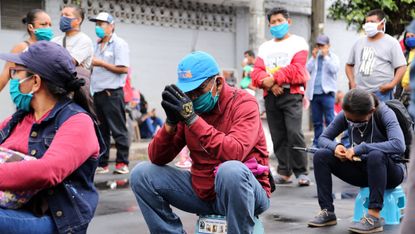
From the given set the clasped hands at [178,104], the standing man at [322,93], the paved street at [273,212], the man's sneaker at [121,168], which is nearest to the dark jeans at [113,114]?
the man's sneaker at [121,168]

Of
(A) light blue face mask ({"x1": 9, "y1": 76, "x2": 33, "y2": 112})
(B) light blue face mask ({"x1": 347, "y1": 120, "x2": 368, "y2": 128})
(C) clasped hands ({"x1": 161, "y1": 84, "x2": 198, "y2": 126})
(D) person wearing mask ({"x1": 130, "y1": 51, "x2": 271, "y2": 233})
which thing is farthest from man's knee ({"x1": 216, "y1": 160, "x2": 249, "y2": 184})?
(B) light blue face mask ({"x1": 347, "y1": 120, "x2": 368, "y2": 128})

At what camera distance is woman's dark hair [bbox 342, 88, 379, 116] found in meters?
5.19

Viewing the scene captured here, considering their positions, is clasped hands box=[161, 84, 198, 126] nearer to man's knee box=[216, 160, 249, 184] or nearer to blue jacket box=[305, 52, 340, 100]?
man's knee box=[216, 160, 249, 184]

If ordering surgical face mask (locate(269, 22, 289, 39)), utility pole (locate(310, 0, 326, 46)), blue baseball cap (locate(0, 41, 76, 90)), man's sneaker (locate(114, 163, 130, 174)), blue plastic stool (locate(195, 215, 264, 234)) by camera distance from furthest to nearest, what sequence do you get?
utility pole (locate(310, 0, 326, 46))
man's sneaker (locate(114, 163, 130, 174))
surgical face mask (locate(269, 22, 289, 39))
blue plastic stool (locate(195, 215, 264, 234))
blue baseball cap (locate(0, 41, 76, 90))

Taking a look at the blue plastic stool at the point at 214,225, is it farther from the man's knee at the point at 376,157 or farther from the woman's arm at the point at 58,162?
the man's knee at the point at 376,157

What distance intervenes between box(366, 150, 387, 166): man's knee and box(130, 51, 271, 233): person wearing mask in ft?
4.12

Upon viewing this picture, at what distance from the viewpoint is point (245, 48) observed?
15492mm

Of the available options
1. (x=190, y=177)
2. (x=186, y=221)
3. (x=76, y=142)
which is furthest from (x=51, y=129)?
(x=186, y=221)

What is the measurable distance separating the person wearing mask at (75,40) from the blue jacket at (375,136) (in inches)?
Result: 113

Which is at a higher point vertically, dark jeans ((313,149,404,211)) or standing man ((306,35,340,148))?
dark jeans ((313,149,404,211))

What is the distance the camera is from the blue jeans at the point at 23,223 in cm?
314

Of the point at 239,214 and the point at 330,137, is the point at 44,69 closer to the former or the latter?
the point at 239,214

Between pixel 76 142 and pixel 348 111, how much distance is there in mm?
2648

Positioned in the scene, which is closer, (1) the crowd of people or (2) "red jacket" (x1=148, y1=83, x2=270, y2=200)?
(1) the crowd of people
